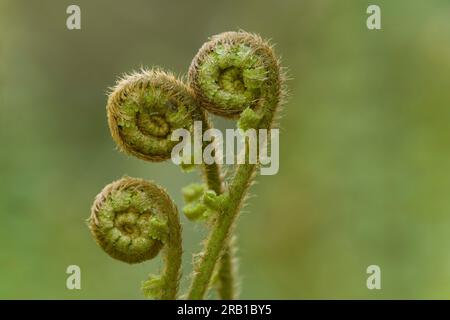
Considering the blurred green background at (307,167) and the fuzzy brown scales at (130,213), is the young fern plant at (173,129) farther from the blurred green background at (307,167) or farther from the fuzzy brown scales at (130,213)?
the blurred green background at (307,167)

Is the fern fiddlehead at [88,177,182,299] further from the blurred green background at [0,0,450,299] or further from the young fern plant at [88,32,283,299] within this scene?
the blurred green background at [0,0,450,299]

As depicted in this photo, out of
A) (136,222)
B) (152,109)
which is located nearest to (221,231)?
(136,222)

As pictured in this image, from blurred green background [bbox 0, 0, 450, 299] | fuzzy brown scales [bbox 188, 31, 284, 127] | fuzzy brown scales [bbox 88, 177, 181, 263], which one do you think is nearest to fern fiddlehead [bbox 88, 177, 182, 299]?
fuzzy brown scales [bbox 88, 177, 181, 263]

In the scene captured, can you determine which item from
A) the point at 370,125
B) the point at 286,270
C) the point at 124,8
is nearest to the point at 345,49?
the point at 370,125

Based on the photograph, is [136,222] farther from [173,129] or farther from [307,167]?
[307,167]

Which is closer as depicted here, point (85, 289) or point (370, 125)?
point (85, 289)

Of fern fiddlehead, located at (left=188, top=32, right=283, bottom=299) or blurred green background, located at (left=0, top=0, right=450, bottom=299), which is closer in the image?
fern fiddlehead, located at (left=188, top=32, right=283, bottom=299)

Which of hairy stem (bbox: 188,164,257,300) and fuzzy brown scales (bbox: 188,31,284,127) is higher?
fuzzy brown scales (bbox: 188,31,284,127)
